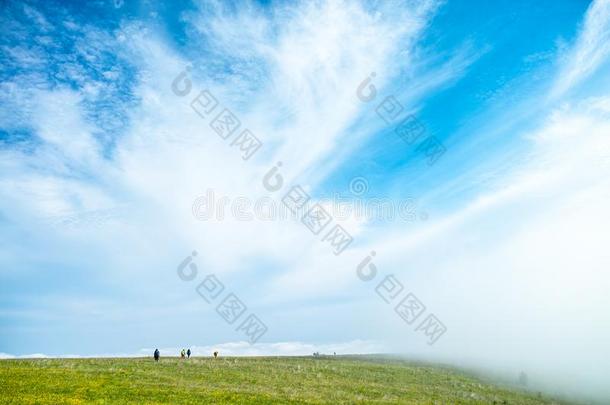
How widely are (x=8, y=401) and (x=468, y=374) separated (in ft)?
206

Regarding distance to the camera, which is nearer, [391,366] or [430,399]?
[430,399]

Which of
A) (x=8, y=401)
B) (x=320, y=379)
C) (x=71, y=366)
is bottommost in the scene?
(x=320, y=379)

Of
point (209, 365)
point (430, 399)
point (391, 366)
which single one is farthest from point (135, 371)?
point (391, 366)

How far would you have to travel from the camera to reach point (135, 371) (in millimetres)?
44281

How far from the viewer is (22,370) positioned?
40.6 metres

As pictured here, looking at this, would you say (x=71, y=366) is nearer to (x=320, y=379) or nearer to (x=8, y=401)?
(x=8, y=401)

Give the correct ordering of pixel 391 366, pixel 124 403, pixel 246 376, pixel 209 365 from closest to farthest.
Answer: pixel 124 403
pixel 246 376
pixel 209 365
pixel 391 366

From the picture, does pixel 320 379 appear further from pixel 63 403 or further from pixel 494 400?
pixel 63 403

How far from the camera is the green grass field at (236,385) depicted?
3384cm

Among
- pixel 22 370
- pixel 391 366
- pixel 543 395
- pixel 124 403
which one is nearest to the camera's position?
pixel 124 403

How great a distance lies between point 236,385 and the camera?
41719mm

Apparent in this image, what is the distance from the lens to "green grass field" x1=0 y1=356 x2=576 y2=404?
33844mm

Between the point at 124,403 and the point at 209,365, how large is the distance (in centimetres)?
2283

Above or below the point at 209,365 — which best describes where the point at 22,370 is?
above
